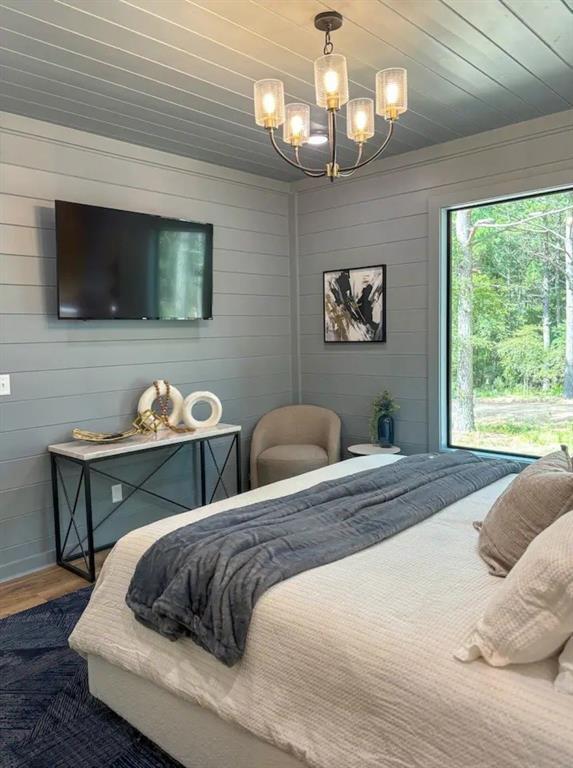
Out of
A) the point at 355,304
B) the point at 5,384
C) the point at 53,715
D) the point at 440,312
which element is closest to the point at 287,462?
the point at 355,304

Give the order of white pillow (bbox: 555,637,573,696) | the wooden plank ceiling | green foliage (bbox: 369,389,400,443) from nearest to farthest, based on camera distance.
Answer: white pillow (bbox: 555,637,573,696) → the wooden plank ceiling → green foliage (bbox: 369,389,400,443)

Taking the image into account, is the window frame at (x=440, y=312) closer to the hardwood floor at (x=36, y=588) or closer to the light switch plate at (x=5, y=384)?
the hardwood floor at (x=36, y=588)

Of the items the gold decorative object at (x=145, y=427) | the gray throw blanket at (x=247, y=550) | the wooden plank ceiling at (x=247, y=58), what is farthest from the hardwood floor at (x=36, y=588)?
the wooden plank ceiling at (x=247, y=58)

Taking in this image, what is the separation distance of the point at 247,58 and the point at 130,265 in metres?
1.54

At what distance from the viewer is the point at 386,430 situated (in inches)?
169

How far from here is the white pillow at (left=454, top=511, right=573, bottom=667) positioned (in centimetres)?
127

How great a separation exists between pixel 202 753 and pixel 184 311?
9.49 ft

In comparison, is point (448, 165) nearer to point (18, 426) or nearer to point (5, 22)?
point (5, 22)

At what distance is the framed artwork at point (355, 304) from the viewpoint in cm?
443

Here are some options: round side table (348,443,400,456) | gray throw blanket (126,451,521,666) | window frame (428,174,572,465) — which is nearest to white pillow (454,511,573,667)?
gray throw blanket (126,451,521,666)

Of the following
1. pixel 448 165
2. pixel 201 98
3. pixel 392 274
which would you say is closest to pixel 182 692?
pixel 201 98

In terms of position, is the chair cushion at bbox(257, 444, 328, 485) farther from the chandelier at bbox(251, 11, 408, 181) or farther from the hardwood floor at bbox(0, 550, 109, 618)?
the chandelier at bbox(251, 11, 408, 181)

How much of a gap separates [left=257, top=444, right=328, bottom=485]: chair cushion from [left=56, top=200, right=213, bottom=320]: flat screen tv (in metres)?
1.16

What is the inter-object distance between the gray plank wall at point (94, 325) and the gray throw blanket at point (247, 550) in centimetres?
181
